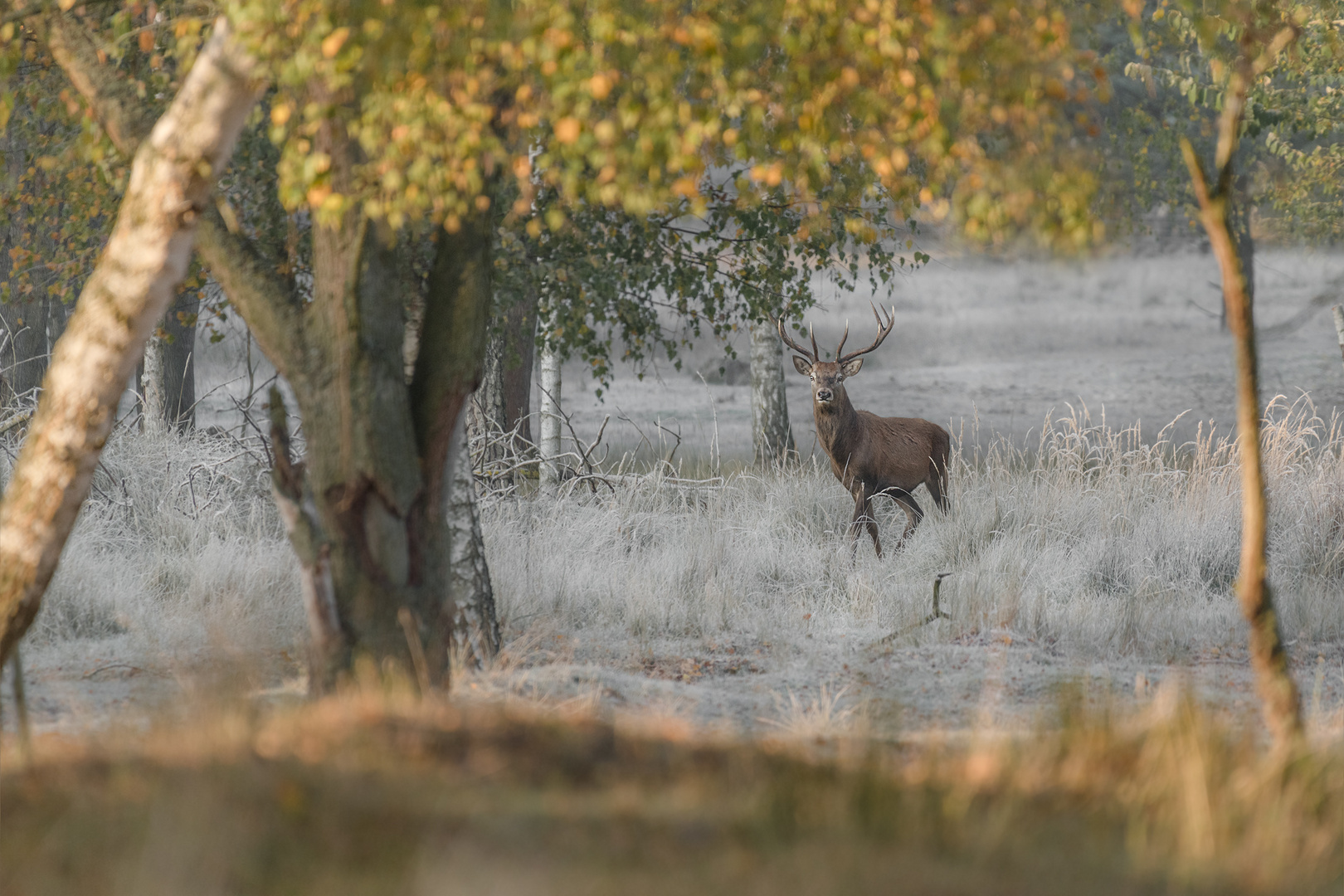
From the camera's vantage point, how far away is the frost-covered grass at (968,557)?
28.2 ft

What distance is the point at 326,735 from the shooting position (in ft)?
11.6

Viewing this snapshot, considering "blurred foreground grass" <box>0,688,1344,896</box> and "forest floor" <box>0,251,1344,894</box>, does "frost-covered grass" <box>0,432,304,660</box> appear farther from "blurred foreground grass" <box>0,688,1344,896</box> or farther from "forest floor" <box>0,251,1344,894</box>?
"blurred foreground grass" <box>0,688,1344,896</box>

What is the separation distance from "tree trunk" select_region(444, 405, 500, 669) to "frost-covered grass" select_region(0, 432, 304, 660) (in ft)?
3.84

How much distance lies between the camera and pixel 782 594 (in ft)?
31.0

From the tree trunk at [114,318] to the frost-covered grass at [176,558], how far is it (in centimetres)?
100

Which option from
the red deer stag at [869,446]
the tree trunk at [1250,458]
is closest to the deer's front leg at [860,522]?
the red deer stag at [869,446]

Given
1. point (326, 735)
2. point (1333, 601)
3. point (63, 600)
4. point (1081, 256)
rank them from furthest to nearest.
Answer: point (1333, 601) < point (63, 600) < point (1081, 256) < point (326, 735)

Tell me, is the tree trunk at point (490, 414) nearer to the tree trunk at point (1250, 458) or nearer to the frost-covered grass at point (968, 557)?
the frost-covered grass at point (968, 557)

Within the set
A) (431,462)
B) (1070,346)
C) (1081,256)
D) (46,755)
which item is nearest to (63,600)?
(431,462)

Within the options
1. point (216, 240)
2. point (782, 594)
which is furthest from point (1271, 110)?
point (216, 240)

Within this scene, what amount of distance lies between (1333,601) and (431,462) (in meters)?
7.19

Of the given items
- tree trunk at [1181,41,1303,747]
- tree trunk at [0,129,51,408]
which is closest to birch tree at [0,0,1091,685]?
tree trunk at [1181,41,1303,747]

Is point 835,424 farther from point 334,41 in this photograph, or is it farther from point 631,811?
point 631,811

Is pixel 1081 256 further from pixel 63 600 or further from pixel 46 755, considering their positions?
pixel 63 600
